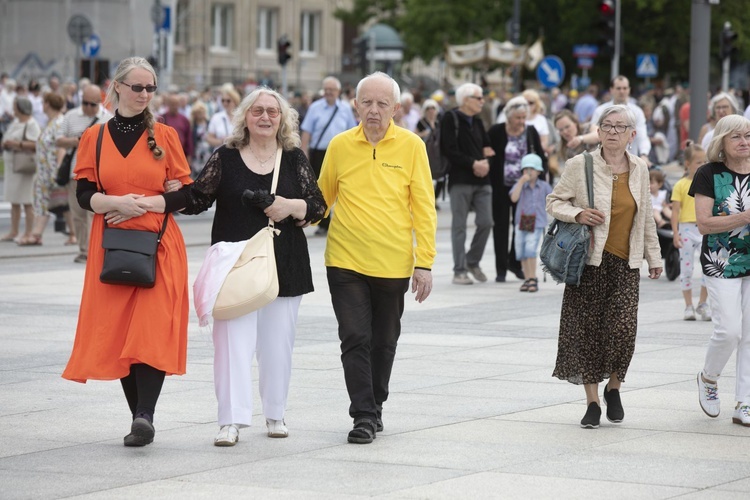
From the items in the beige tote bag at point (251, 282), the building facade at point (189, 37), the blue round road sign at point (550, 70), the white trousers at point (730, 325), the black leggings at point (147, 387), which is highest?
the building facade at point (189, 37)

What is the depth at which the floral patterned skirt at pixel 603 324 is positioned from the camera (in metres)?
8.44

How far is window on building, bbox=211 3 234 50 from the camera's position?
235 feet

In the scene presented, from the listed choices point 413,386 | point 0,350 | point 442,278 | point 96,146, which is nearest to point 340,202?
point 96,146

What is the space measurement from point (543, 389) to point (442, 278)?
7.10m

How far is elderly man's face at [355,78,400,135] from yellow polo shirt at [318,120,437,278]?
0.32ft

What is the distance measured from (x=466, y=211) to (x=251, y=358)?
8124 millimetres

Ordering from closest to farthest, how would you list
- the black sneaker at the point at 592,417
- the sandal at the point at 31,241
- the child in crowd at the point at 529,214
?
the black sneaker at the point at 592,417, the child in crowd at the point at 529,214, the sandal at the point at 31,241

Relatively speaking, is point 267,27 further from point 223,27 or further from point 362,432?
point 362,432

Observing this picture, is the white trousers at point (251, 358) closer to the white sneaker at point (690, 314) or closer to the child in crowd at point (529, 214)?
the white sneaker at point (690, 314)

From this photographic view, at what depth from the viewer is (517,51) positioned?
43781 millimetres

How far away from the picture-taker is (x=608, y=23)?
24.2 meters

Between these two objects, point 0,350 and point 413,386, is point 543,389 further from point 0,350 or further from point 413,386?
point 0,350

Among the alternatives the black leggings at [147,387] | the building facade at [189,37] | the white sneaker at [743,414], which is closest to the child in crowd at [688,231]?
the white sneaker at [743,414]

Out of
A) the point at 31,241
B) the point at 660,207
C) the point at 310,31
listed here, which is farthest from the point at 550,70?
the point at 310,31
